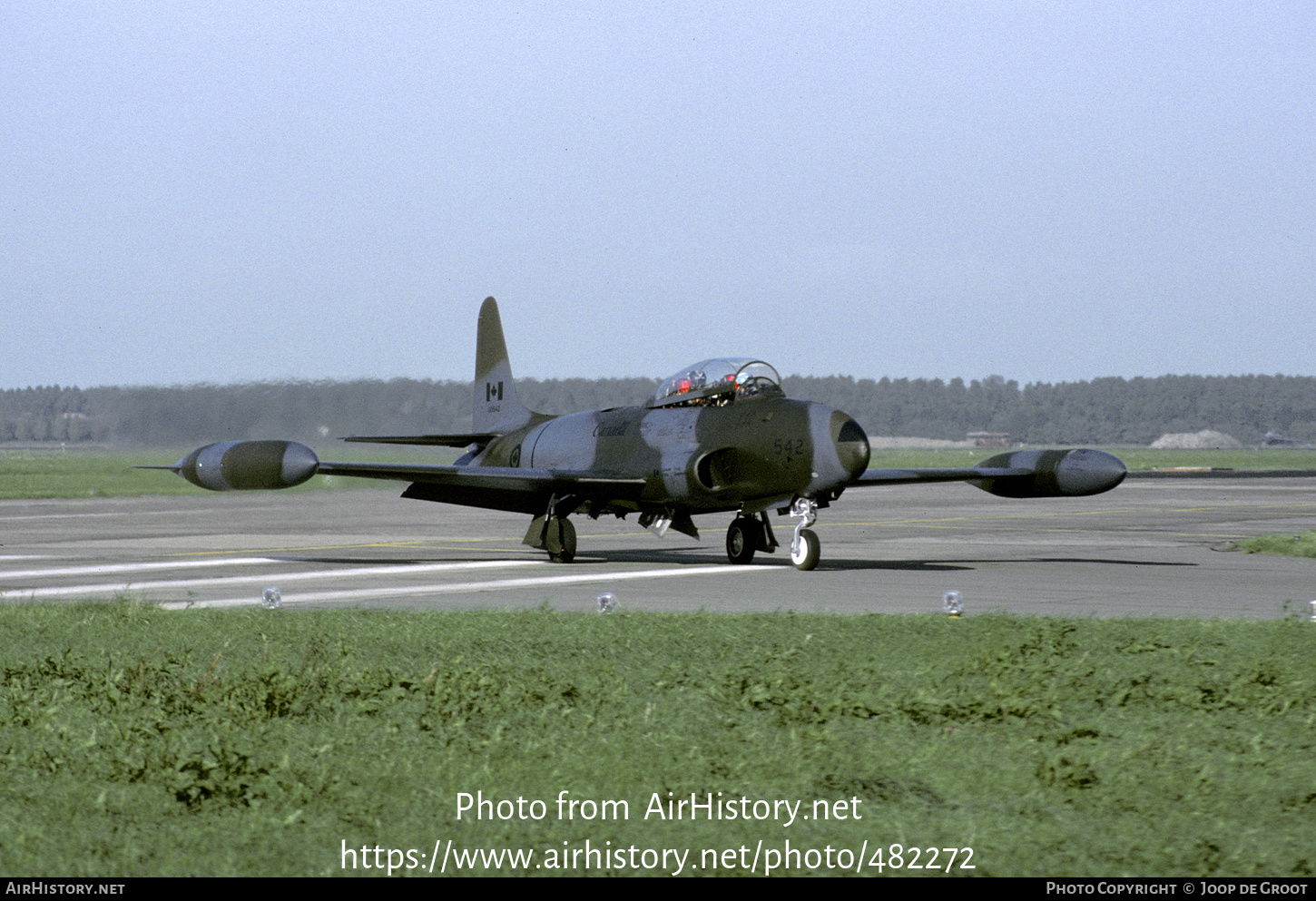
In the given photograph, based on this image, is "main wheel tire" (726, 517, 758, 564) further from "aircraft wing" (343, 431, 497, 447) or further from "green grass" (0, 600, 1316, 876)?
"green grass" (0, 600, 1316, 876)

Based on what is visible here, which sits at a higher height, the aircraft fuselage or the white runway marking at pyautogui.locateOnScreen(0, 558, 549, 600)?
the aircraft fuselage

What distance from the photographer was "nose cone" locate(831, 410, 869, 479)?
64.7ft

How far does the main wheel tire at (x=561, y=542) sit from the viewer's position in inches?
895

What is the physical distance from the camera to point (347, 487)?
5650 cm

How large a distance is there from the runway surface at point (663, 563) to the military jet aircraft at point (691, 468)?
0.82 meters

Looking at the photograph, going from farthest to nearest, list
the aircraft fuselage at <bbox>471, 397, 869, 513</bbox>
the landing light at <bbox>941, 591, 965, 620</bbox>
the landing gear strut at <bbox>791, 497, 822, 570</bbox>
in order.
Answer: the landing gear strut at <bbox>791, 497, 822, 570</bbox>
the aircraft fuselage at <bbox>471, 397, 869, 513</bbox>
the landing light at <bbox>941, 591, 965, 620</bbox>

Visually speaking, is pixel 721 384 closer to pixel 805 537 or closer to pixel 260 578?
pixel 805 537

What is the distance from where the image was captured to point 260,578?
19578 millimetres

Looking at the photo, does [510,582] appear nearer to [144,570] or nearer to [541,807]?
[144,570]

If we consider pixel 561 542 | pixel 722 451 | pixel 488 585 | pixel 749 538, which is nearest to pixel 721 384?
pixel 722 451

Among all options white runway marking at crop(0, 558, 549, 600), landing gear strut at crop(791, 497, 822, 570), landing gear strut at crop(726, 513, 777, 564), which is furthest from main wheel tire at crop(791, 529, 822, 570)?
white runway marking at crop(0, 558, 549, 600)

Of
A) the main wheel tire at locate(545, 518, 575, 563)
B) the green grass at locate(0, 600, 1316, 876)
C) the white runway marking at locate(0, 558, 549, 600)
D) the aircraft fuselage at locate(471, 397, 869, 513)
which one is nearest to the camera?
the green grass at locate(0, 600, 1316, 876)

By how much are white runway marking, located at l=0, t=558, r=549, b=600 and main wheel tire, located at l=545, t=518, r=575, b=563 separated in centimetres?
24
